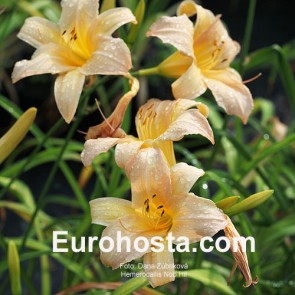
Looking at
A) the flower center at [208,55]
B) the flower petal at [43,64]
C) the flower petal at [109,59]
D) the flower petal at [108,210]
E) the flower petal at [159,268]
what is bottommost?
the flower petal at [159,268]

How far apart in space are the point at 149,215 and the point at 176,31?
0.88ft

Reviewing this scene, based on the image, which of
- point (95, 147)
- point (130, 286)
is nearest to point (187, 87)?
point (95, 147)

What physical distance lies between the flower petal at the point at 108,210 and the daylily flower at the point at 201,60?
18 cm

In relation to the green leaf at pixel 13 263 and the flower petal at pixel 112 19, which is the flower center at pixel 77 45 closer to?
the flower petal at pixel 112 19

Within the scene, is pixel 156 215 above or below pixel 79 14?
below

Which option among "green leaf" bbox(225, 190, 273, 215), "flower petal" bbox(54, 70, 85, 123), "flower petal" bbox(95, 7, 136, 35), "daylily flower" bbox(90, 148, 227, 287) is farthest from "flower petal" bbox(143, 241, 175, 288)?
"flower petal" bbox(95, 7, 136, 35)

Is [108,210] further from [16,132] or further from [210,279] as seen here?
[210,279]

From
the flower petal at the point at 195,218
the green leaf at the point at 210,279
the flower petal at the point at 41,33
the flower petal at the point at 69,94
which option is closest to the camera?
the flower petal at the point at 195,218

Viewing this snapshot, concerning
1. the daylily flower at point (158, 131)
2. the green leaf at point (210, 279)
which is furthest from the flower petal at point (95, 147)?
the green leaf at point (210, 279)

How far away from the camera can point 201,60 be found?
102 cm

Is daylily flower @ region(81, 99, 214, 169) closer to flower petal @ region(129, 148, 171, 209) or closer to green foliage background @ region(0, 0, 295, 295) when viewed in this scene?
flower petal @ region(129, 148, 171, 209)

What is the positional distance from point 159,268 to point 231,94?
308mm

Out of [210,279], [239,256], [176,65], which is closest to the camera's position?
[239,256]

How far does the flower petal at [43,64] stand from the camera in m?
0.90
